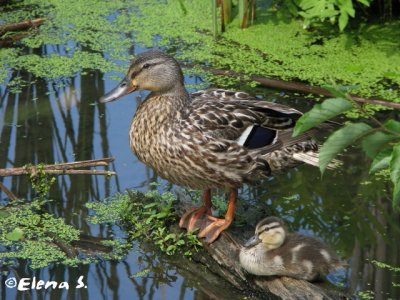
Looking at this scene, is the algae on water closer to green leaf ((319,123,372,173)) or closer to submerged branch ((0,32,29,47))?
submerged branch ((0,32,29,47))

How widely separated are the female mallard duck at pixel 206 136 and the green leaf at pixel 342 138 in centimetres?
179

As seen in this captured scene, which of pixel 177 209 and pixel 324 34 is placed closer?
pixel 177 209

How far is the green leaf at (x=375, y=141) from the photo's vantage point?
2557 millimetres

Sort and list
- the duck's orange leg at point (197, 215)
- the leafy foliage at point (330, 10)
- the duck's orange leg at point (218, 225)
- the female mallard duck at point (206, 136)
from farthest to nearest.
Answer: the leafy foliage at point (330, 10) → the duck's orange leg at point (197, 215) → the duck's orange leg at point (218, 225) → the female mallard duck at point (206, 136)

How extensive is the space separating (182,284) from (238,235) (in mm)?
445

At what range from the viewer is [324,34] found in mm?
7211

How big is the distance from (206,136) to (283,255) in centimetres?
71

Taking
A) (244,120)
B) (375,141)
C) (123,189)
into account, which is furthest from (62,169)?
(375,141)

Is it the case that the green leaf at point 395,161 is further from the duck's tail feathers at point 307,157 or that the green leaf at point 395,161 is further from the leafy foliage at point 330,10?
the leafy foliage at point 330,10

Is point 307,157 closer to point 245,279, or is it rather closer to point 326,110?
point 245,279

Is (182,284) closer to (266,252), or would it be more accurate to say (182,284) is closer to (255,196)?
(266,252)

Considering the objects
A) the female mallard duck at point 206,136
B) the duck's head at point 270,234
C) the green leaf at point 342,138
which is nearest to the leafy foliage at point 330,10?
the female mallard duck at point 206,136

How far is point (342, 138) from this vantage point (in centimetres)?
257

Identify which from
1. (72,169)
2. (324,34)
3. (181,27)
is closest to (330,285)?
(72,169)
